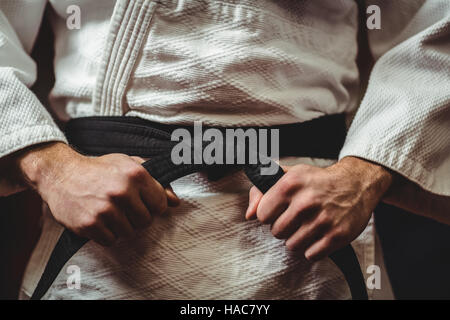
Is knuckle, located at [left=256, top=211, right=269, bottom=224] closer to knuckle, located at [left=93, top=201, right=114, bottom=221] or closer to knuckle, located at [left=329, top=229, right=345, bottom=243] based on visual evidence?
knuckle, located at [left=329, top=229, right=345, bottom=243]

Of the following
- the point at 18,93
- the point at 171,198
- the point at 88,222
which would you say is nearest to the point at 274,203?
the point at 171,198

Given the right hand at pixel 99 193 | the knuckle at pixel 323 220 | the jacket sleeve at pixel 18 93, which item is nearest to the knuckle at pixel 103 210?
the right hand at pixel 99 193

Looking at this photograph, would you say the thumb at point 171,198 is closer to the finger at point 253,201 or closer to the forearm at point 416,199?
the finger at point 253,201

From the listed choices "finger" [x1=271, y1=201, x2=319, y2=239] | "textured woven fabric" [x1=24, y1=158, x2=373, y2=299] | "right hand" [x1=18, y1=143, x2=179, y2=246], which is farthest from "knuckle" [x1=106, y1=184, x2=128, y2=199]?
"finger" [x1=271, y1=201, x2=319, y2=239]

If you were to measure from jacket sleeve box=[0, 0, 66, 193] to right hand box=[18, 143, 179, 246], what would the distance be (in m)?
0.03

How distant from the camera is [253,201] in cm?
53

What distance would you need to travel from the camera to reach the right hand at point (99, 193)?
0.47 meters

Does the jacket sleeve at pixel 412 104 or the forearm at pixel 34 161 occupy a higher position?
the jacket sleeve at pixel 412 104

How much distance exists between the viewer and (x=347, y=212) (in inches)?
20.1

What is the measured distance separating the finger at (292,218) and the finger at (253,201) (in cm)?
3

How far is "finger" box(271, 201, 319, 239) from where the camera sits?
Answer: 489mm

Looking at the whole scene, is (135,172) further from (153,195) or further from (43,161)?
(43,161)

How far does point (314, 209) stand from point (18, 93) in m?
0.46

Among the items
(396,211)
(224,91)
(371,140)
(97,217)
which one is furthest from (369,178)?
(396,211)
